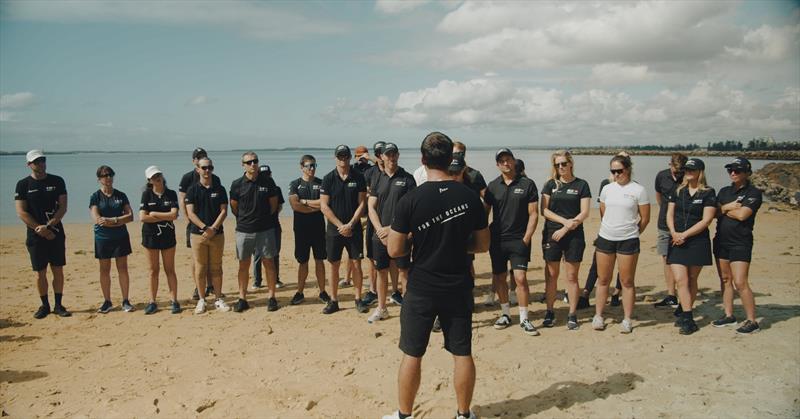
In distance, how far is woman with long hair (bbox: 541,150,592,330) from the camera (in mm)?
5645

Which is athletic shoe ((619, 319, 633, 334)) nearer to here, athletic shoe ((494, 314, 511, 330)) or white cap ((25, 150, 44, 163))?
athletic shoe ((494, 314, 511, 330))

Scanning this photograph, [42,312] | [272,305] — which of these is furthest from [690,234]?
[42,312]

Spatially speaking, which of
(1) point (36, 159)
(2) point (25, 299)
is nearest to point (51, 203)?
(1) point (36, 159)

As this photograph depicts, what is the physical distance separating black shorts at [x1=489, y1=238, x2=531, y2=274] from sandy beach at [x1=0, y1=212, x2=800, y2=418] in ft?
2.60

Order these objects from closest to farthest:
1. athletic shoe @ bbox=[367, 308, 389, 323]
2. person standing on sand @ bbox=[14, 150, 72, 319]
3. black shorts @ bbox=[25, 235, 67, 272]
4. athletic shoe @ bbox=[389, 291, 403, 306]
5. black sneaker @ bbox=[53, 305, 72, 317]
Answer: athletic shoe @ bbox=[367, 308, 389, 323]
person standing on sand @ bbox=[14, 150, 72, 319]
black shorts @ bbox=[25, 235, 67, 272]
black sneaker @ bbox=[53, 305, 72, 317]
athletic shoe @ bbox=[389, 291, 403, 306]

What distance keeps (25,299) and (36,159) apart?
266cm

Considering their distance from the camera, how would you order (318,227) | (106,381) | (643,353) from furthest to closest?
(318,227)
(643,353)
(106,381)

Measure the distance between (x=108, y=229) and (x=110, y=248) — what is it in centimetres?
28

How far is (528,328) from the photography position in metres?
5.59

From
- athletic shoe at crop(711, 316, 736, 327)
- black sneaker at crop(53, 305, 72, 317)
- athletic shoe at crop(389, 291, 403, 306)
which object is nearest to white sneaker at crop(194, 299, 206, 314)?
black sneaker at crop(53, 305, 72, 317)

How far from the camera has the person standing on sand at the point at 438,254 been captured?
331 centimetres

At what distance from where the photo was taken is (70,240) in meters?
13.3

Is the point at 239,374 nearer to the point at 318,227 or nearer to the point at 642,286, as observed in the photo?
the point at 318,227

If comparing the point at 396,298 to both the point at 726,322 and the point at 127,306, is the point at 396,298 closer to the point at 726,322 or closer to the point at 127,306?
the point at 127,306
